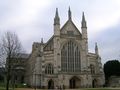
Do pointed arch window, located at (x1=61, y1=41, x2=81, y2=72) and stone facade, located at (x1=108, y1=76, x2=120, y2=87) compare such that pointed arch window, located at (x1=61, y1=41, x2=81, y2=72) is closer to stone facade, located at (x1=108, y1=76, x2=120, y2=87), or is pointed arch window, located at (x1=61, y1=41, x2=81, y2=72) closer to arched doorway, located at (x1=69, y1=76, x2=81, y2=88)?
arched doorway, located at (x1=69, y1=76, x2=81, y2=88)

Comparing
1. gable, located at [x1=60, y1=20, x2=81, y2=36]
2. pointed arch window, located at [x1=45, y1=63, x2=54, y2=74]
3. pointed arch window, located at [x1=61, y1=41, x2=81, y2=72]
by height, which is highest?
gable, located at [x1=60, y1=20, x2=81, y2=36]

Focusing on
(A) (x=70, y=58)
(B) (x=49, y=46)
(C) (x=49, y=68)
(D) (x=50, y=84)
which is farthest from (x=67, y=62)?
(B) (x=49, y=46)

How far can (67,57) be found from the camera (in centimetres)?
8619

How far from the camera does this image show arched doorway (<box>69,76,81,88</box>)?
85.8m

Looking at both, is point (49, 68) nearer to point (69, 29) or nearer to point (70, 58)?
point (70, 58)

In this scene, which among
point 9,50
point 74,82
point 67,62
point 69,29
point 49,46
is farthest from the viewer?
point 49,46

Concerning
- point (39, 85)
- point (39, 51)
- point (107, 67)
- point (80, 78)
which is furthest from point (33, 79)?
point (107, 67)

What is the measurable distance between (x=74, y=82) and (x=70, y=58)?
24.9 ft

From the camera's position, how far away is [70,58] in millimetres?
86312

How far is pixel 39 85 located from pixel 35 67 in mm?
6091

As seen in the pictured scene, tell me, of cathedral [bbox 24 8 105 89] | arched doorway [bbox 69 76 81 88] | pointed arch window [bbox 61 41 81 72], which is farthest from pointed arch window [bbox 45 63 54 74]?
arched doorway [bbox 69 76 81 88]

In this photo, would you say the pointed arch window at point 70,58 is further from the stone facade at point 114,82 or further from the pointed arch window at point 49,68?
the stone facade at point 114,82

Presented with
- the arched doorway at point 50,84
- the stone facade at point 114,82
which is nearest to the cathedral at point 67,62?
the arched doorway at point 50,84

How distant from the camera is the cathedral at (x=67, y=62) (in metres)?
84.5
